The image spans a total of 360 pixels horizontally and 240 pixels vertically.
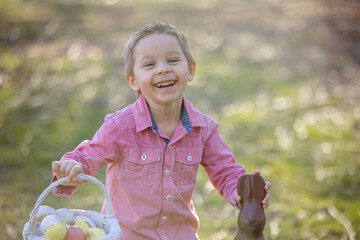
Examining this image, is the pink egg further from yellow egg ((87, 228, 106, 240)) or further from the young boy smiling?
the young boy smiling

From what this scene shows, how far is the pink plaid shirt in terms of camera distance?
252 cm

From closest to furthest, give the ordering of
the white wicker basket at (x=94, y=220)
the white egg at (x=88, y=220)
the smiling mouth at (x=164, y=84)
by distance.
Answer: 1. the white wicker basket at (x=94, y=220)
2. the white egg at (x=88, y=220)
3. the smiling mouth at (x=164, y=84)

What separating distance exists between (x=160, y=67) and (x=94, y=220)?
75 cm

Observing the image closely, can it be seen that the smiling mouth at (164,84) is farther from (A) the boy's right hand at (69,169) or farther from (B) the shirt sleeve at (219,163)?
(A) the boy's right hand at (69,169)

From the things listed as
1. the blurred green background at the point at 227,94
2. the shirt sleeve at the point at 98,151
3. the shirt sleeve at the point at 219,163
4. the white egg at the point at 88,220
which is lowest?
the blurred green background at the point at 227,94

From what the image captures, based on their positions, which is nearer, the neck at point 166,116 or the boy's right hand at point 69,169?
the boy's right hand at point 69,169

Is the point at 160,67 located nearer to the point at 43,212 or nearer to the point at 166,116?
the point at 166,116

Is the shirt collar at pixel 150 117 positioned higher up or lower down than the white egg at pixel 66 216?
higher up

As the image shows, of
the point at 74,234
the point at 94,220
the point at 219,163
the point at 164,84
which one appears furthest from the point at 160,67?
the point at 74,234

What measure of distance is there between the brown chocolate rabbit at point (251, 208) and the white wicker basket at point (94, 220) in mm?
487

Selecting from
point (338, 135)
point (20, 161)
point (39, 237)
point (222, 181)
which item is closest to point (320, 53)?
point (338, 135)

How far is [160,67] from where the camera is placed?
2488 mm

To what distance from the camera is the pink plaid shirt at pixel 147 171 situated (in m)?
2.52

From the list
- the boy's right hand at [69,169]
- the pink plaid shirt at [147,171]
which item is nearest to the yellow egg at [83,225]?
the boy's right hand at [69,169]
